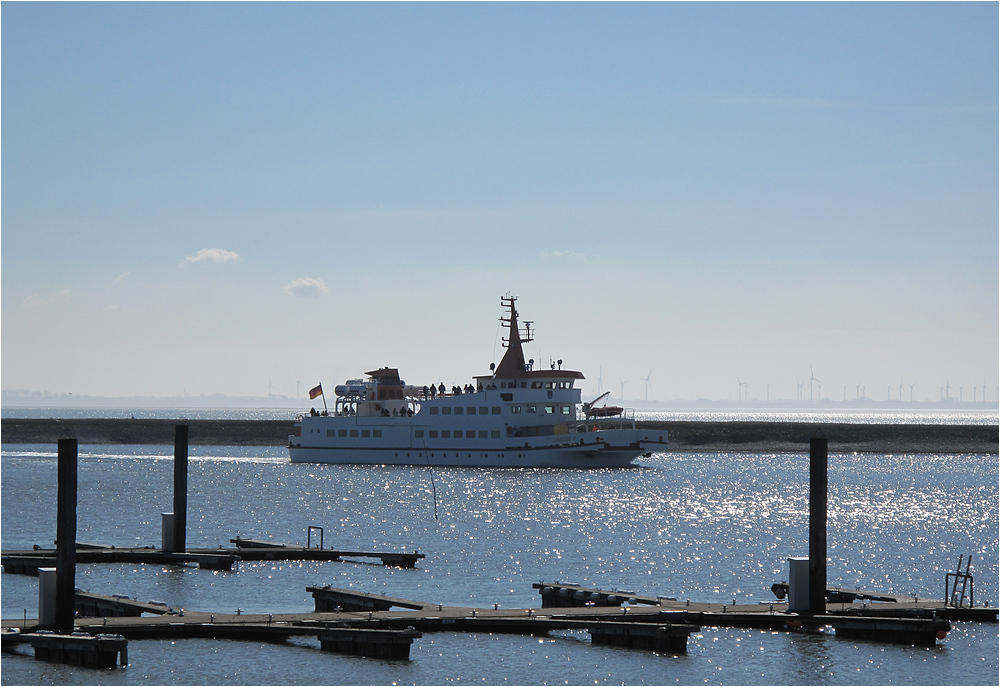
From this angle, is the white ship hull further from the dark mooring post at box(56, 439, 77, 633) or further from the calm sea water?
the dark mooring post at box(56, 439, 77, 633)

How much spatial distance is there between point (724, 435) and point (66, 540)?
123 meters

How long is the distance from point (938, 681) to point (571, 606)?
396 inches

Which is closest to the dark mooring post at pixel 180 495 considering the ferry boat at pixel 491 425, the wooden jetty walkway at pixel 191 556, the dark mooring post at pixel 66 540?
the wooden jetty walkway at pixel 191 556

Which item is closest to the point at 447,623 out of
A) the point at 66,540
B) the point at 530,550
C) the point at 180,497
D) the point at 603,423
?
the point at 66,540

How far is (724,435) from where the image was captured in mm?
144250

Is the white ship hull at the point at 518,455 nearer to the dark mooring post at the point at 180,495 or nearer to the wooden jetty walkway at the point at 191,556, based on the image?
the wooden jetty walkway at the point at 191,556

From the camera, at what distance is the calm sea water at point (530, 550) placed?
2664 cm

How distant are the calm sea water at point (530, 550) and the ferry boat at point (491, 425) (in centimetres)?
155

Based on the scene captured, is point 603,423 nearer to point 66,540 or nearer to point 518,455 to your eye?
point 518,455

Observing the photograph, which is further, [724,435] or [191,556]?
[724,435]

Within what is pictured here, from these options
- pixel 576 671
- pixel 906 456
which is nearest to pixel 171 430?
pixel 906 456

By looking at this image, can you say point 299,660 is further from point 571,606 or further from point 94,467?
point 94,467

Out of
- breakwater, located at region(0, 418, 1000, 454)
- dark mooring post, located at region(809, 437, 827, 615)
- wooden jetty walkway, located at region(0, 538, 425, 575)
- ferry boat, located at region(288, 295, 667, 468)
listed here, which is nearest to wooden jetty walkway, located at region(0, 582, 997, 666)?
dark mooring post, located at region(809, 437, 827, 615)

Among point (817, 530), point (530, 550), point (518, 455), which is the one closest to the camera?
point (817, 530)
